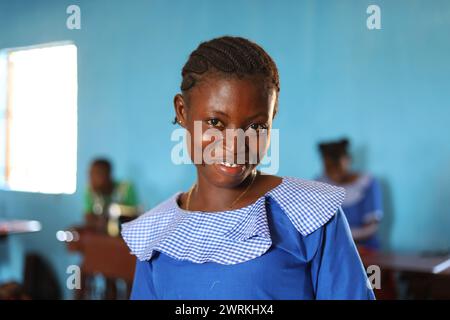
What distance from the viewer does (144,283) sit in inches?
33.4

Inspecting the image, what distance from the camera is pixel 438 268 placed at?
7.16 feet

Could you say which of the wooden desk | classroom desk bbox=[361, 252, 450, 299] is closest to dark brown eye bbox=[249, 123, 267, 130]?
classroom desk bbox=[361, 252, 450, 299]

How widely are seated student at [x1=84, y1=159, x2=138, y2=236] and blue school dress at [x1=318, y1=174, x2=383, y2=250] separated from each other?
4.01 ft

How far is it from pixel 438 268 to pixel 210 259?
1683 millimetres

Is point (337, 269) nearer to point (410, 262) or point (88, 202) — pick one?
point (410, 262)

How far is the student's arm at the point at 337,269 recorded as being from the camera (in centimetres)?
73

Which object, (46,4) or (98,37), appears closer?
(46,4)

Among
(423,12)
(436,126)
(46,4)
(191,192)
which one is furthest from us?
(436,126)

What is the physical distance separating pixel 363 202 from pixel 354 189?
9 centimetres

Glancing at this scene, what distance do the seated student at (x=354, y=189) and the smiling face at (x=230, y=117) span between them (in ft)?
7.54

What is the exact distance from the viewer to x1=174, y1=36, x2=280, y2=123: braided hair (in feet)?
2.49

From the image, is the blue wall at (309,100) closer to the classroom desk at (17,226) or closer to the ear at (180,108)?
the classroom desk at (17,226)

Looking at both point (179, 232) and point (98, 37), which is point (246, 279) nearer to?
point (179, 232)

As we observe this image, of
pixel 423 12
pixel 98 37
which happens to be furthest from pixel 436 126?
pixel 98 37
